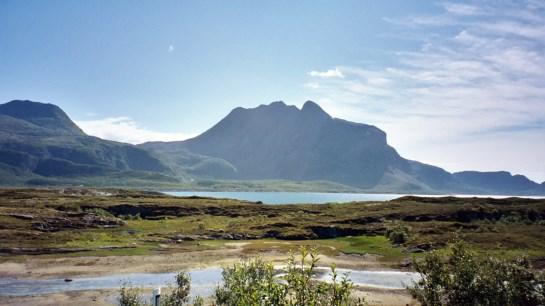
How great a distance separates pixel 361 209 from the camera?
149375mm

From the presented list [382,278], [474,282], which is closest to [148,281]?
[382,278]

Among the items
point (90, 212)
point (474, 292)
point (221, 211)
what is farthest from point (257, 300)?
point (221, 211)

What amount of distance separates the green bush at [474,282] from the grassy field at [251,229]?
3593 cm

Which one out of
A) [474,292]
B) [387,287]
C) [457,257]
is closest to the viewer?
[474,292]

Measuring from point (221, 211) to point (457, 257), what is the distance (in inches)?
4781

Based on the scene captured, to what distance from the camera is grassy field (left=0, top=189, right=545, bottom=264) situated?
80.6m

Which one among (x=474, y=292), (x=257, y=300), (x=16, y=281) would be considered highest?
(x=257, y=300)

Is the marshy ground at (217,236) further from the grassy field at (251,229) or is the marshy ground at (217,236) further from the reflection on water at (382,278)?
the reflection on water at (382,278)

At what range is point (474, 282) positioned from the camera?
84.4 ft

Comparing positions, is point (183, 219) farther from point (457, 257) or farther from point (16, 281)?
point (457, 257)

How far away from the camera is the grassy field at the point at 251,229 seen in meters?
80.6

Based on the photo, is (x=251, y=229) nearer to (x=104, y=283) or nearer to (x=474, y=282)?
(x=104, y=283)

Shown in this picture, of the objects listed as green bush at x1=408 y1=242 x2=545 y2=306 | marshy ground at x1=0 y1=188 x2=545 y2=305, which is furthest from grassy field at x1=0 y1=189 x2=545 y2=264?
green bush at x1=408 y1=242 x2=545 y2=306

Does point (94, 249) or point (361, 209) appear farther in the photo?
point (361, 209)
